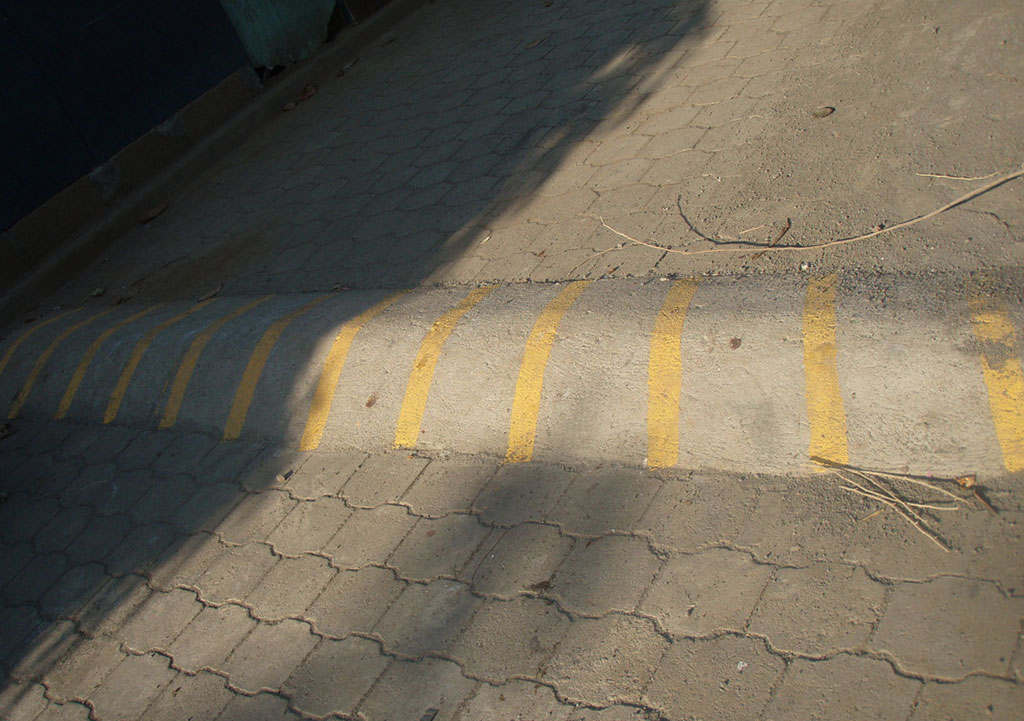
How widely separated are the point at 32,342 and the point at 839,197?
16.3 ft

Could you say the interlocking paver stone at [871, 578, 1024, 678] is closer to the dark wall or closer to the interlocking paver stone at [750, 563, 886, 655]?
the interlocking paver stone at [750, 563, 886, 655]

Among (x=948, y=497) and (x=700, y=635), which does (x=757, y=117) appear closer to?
(x=948, y=497)

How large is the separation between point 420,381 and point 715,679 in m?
1.90

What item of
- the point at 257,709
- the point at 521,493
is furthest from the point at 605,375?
the point at 257,709

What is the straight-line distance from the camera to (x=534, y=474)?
3332 mm

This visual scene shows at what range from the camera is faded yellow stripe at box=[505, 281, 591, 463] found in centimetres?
344

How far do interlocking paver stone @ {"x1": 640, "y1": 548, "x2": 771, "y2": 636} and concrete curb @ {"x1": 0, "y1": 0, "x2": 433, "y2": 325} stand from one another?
5.65 meters

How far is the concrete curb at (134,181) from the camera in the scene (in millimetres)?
6484

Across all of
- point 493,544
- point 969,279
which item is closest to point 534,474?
point 493,544

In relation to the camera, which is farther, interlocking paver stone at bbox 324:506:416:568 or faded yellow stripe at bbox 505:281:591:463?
faded yellow stripe at bbox 505:281:591:463

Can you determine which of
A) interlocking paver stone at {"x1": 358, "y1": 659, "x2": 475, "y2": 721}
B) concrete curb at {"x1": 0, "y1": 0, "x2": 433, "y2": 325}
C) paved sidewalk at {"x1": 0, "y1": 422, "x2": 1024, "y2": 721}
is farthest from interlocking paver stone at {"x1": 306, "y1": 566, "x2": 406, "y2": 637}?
concrete curb at {"x1": 0, "y1": 0, "x2": 433, "y2": 325}

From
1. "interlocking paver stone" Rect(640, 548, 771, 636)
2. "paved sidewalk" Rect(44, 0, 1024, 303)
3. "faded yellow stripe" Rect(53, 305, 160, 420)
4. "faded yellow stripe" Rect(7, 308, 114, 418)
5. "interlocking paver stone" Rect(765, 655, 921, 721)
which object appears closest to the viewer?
"interlocking paver stone" Rect(765, 655, 921, 721)

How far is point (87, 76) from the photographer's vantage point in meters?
6.85

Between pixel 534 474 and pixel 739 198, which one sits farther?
pixel 739 198
